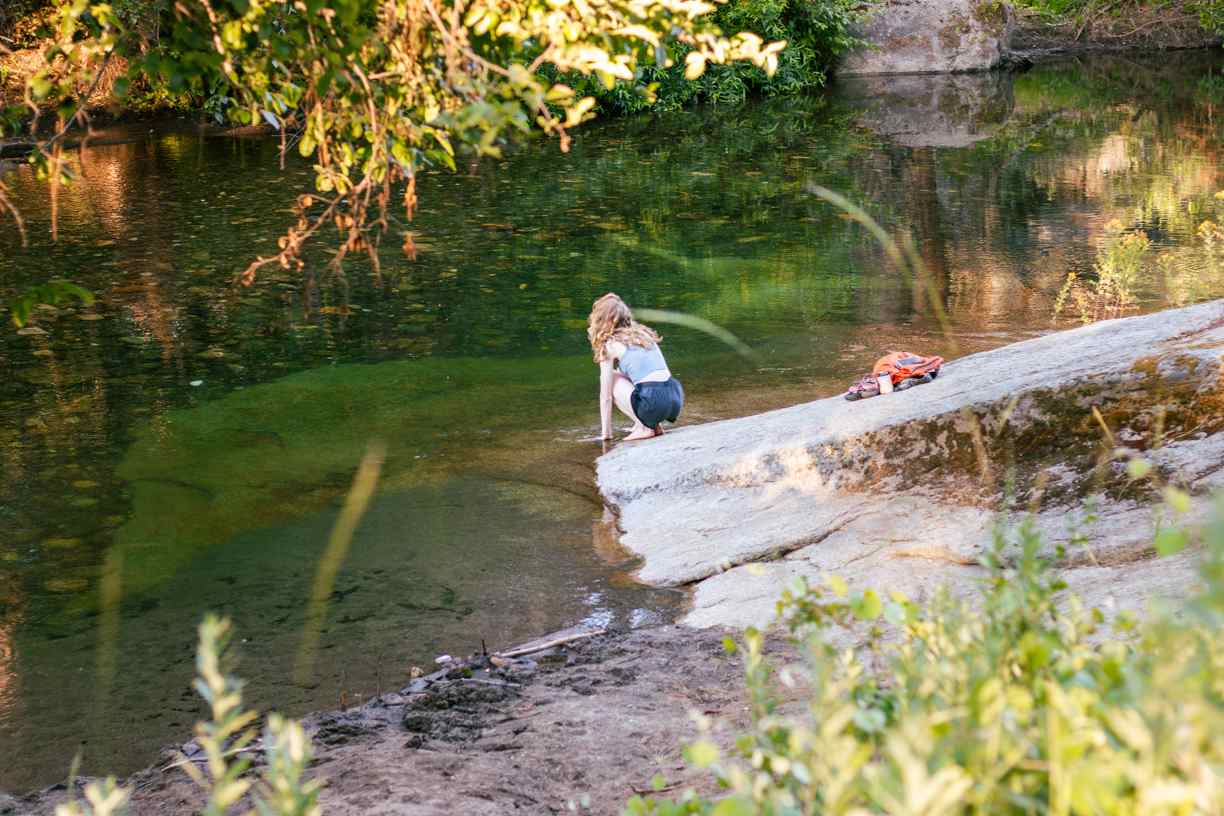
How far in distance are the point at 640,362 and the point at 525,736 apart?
13.9ft

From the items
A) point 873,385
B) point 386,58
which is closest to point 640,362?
point 873,385

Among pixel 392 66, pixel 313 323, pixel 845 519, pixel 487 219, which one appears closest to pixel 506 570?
pixel 845 519

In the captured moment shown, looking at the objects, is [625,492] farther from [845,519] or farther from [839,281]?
[839,281]

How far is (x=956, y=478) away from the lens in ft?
19.6

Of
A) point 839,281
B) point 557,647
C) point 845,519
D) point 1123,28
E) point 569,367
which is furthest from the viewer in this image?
point 1123,28

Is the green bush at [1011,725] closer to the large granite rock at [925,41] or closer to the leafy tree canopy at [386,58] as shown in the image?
the leafy tree canopy at [386,58]

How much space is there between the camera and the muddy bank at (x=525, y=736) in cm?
398

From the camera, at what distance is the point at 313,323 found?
474 inches

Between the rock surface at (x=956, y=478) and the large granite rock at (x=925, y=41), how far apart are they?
106 ft

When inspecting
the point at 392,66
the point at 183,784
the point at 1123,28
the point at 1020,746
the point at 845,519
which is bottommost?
the point at 183,784

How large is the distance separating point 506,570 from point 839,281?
7.90 m

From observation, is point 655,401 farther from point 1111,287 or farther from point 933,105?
point 933,105

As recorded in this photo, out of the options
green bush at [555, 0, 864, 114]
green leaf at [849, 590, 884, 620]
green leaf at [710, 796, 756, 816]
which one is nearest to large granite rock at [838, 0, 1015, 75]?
green bush at [555, 0, 864, 114]

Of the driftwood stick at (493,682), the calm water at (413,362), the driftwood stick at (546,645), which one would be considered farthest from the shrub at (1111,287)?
the driftwood stick at (493,682)
